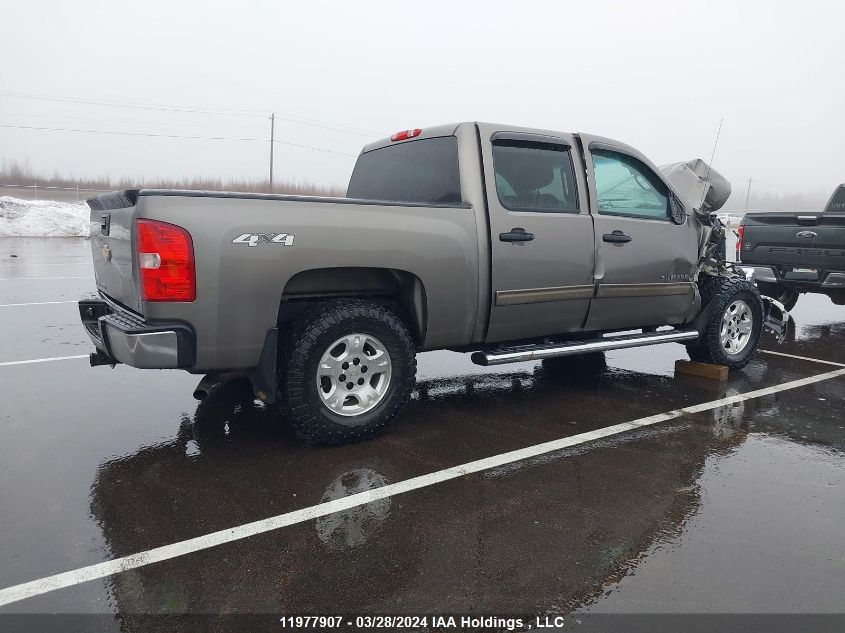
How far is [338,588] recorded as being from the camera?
7.84 feet

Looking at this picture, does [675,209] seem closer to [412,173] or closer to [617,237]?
[617,237]

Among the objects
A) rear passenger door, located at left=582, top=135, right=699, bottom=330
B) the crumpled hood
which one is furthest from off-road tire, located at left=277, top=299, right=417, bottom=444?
the crumpled hood

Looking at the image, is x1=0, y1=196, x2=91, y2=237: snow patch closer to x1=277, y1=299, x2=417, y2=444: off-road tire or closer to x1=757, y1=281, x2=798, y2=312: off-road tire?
x1=757, y1=281, x2=798, y2=312: off-road tire

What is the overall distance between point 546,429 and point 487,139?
6.67 ft

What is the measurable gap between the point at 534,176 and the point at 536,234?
19.3 inches

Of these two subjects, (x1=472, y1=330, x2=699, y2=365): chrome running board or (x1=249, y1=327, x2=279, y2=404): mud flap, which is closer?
(x1=249, y1=327, x2=279, y2=404): mud flap

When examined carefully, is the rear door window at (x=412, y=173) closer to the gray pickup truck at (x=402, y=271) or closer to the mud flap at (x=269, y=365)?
the gray pickup truck at (x=402, y=271)

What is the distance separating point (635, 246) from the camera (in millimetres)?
4965

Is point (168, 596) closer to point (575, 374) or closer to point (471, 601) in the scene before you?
point (471, 601)

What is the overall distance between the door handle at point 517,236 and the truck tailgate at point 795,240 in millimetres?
5382

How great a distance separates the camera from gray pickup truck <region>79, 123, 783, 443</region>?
3236 mm

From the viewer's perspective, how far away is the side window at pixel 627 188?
16.0 feet

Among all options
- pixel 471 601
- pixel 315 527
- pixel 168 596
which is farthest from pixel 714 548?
pixel 168 596

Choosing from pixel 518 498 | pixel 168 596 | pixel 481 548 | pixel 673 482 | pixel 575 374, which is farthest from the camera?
pixel 575 374
